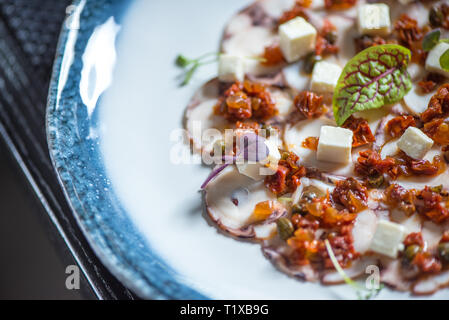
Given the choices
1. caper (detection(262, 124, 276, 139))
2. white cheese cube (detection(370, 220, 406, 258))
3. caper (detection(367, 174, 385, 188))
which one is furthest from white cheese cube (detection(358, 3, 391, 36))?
white cheese cube (detection(370, 220, 406, 258))

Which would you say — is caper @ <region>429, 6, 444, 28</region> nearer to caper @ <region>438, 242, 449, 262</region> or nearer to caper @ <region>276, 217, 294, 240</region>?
caper @ <region>438, 242, 449, 262</region>

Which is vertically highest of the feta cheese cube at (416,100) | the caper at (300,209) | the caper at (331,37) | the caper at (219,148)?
the caper at (331,37)

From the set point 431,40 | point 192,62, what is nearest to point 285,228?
point 192,62

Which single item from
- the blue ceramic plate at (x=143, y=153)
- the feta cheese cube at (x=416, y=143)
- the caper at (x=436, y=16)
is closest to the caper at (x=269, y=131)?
the blue ceramic plate at (x=143, y=153)

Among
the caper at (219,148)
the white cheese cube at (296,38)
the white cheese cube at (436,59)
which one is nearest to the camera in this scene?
the caper at (219,148)

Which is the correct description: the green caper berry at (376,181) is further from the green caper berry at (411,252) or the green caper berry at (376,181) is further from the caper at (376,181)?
the green caper berry at (411,252)

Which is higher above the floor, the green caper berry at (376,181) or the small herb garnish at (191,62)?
the small herb garnish at (191,62)
